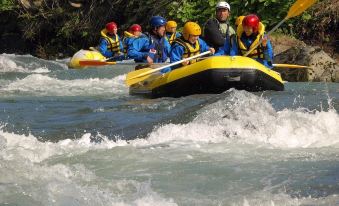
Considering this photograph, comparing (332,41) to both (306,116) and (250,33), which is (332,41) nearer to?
(250,33)

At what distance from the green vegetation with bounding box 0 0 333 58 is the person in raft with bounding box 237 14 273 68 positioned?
249 inches

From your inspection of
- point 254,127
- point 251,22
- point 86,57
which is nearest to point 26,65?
point 86,57

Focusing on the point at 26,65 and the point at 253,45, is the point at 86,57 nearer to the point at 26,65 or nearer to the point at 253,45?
the point at 26,65

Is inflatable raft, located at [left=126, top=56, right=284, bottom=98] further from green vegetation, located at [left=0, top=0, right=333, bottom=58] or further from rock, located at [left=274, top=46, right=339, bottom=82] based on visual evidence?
green vegetation, located at [left=0, top=0, right=333, bottom=58]

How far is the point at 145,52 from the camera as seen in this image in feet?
41.3

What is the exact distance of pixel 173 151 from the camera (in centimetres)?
642

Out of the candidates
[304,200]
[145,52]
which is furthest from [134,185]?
[145,52]

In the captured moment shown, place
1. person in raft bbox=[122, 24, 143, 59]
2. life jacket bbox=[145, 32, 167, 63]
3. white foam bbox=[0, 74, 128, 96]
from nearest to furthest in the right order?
life jacket bbox=[145, 32, 167, 63] < white foam bbox=[0, 74, 128, 96] < person in raft bbox=[122, 24, 143, 59]

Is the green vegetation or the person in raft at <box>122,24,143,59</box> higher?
the green vegetation

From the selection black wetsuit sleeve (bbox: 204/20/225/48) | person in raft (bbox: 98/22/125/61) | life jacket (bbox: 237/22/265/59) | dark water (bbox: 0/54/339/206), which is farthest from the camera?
person in raft (bbox: 98/22/125/61)

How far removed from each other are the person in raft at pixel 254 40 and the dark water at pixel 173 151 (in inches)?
24.7

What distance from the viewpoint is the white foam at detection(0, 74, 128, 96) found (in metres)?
11.9

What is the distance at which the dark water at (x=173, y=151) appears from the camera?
5027 millimetres

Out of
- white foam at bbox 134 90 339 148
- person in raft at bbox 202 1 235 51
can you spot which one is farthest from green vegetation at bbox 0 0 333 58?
white foam at bbox 134 90 339 148
